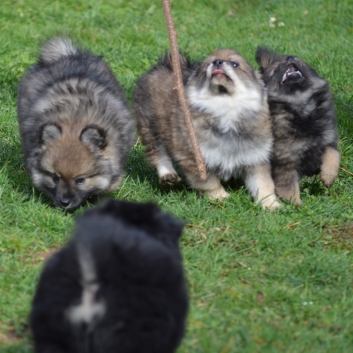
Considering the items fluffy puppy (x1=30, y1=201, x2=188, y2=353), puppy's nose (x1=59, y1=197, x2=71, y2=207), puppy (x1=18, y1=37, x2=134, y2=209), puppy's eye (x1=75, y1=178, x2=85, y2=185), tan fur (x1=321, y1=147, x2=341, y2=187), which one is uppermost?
fluffy puppy (x1=30, y1=201, x2=188, y2=353)

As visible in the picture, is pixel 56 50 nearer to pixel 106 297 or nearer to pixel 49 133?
pixel 49 133

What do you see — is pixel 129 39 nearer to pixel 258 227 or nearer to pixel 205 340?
pixel 258 227

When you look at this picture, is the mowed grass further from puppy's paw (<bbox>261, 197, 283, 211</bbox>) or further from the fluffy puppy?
the fluffy puppy

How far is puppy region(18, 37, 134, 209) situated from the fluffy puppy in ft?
6.88

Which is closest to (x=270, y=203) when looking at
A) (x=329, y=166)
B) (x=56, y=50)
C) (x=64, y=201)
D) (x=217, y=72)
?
(x=329, y=166)

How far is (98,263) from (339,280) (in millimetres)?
1946

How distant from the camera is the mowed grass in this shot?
338 cm

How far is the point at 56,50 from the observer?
5.71 m

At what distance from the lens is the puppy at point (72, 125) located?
468cm

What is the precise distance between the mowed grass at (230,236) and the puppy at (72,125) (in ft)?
0.80

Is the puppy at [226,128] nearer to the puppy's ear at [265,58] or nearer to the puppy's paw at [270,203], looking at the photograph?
the puppy's paw at [270,203]

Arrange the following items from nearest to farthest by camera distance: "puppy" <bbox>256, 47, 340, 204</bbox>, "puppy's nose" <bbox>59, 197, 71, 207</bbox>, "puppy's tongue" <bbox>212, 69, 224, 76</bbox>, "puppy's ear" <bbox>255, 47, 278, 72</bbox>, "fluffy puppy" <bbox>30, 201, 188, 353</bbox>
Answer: "fluffy puppy" <bbox>30, 201, 188, 353</bbox>, "puppy's nose" <bbox>59, 197, 71, 207</bbox>, "puppy's tongue" <bbox>212, 69, 224, 76</bbox>, "puppy" <bbox>256, 47, 340, 204</bbox>, "puppy's ear" <bbox>255, 47, 278, 72</bbox>

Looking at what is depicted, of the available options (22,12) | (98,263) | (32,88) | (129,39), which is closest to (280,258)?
(98,263)

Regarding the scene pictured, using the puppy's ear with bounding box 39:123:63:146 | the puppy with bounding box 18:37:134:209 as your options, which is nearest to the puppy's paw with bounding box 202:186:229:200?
the puppy with bounding box 18:37:134:209
